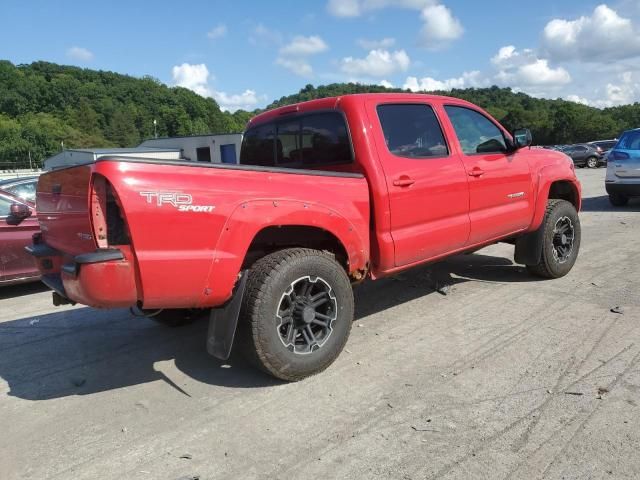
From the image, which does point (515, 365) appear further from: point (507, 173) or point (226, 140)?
point (226, 140)

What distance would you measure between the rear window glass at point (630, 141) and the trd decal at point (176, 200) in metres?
11.5

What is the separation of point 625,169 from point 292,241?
10.4 meters

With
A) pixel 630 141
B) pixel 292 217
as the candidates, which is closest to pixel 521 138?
pixel 292 217

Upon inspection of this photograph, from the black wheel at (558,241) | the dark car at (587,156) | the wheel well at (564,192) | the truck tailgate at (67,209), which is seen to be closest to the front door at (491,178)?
the black wheel at (558,241)

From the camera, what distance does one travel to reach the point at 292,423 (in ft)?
9.87

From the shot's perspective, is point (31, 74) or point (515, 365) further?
point (31, 74)

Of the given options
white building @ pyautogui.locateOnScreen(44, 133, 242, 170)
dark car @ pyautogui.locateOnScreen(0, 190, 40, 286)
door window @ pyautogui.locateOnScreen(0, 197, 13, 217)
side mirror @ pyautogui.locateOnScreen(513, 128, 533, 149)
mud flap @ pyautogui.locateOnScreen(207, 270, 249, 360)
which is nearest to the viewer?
mud flap @ pyautogui.locateOnScreen(207, 270, 249, 360)

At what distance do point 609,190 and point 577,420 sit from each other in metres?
10.6

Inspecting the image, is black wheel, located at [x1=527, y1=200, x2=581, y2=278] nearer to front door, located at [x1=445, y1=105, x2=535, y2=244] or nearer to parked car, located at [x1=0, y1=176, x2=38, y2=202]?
front door, located at [x1=445, y1=105, x2=535, y2=244]

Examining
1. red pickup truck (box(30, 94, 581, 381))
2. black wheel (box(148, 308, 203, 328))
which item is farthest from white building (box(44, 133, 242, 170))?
red pickup truck (box(30, 94, 581, 381))

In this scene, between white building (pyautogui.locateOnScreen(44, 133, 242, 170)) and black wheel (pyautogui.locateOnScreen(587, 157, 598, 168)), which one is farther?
white building (pyautogui.locateOnScreen(44, 133, 242, 170))

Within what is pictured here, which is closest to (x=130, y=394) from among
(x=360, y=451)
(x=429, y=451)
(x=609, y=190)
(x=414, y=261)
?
(x=360, y=451)

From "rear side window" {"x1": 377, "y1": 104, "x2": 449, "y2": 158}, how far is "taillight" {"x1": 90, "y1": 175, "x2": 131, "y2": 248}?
214 cm

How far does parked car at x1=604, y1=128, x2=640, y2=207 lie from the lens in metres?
11.3
